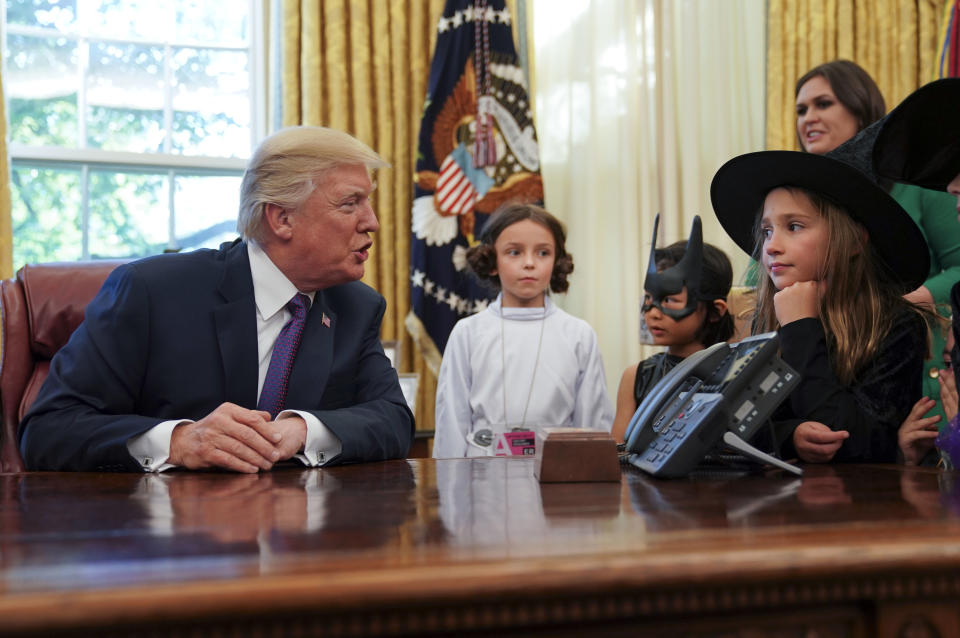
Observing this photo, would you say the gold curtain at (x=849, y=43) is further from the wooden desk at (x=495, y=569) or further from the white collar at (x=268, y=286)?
the wooden desk at (x=495, y=569)

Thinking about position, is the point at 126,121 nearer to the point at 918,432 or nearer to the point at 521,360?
the point at 521,360

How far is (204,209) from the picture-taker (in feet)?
13.3

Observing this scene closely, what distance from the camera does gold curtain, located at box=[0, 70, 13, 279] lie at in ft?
11.1

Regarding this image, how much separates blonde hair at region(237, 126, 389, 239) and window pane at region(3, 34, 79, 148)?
95.1 inches

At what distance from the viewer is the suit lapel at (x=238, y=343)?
160 centimetres

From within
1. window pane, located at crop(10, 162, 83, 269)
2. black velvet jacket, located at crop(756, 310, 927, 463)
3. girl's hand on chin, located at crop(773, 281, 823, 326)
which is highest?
window pane, located at crop(10, 162, 83, 269)

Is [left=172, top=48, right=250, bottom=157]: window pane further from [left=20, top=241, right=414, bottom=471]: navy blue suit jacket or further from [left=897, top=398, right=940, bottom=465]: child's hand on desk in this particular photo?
[left=897, top=398, right=940, bottom=465]: child's hand on desk

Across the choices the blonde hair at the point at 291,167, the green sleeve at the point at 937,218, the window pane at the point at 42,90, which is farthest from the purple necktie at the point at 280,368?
the window pane at the point at 42,90

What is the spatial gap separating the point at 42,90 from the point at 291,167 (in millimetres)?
2567

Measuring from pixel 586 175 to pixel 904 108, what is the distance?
3.01 meters

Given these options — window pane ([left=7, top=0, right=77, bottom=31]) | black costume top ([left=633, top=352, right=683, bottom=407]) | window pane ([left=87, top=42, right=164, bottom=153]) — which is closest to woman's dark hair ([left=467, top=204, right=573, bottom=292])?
black costume top ([left=633, top=352, right=683, bottom=407])

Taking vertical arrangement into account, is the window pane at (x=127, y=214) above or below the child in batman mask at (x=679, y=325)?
above

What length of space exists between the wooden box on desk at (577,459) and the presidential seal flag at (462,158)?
280 centimetres

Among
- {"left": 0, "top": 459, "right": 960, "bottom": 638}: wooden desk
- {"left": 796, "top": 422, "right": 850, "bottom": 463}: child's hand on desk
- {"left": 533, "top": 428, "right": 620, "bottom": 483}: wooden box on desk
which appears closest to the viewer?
{"left": 0, "top": 459, "right": 960, "bottom": 638}: wooden desk
